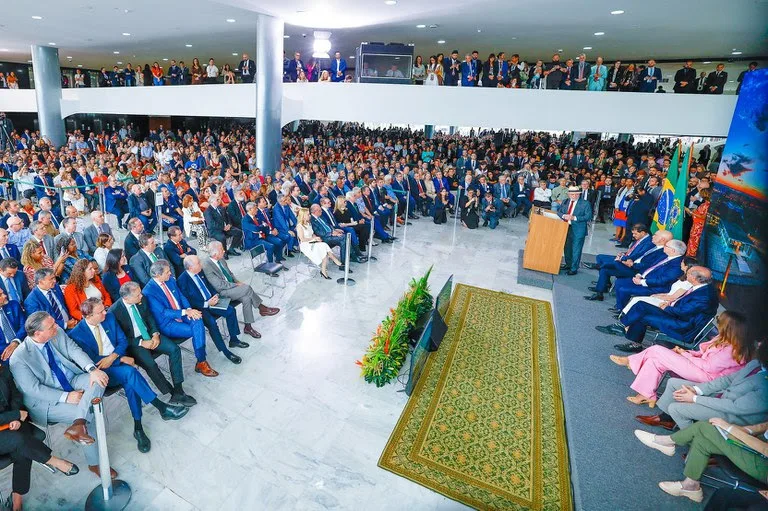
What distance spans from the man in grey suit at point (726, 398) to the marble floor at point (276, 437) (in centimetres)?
188

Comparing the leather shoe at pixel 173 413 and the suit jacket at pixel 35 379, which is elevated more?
the suit jacket at pixel 35 379

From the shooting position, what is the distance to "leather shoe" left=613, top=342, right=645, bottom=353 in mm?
4793

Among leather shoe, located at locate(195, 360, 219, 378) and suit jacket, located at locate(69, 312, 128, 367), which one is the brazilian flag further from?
suit jacket, located at locate(69, 312, 128, 367)

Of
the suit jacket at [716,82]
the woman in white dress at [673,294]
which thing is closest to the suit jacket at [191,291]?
the woman in white dress at [673,294]

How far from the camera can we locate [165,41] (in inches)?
571

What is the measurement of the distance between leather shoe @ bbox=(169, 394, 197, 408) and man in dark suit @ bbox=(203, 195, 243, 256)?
3.59 metres

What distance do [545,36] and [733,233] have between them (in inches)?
339

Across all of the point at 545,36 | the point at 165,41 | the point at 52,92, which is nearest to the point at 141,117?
the point at 52,92

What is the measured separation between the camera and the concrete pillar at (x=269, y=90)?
1046 centimetres

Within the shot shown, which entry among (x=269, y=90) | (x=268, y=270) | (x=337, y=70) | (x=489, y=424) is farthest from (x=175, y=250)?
(x=337, y=70)

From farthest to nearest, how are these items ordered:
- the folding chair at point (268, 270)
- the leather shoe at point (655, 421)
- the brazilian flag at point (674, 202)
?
the brazilian flag at point (674, 202) → the folding chair at point (268, 270) → the leather shoe at point (655, 421)

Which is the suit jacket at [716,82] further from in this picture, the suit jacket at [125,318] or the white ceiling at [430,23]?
the suit jacket at [125,318]

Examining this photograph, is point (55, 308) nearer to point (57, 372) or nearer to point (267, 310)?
point (57, 372)

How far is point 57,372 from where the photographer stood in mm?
3070
